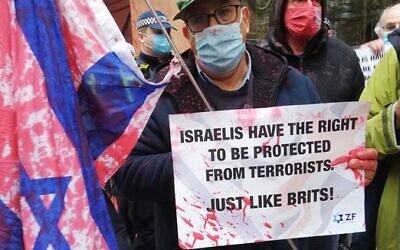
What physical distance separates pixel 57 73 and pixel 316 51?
206 cm

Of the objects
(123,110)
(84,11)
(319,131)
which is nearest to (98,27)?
(84,11)

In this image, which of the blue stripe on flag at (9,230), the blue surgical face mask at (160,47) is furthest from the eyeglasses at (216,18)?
the blue surgical face mask at (160,47)

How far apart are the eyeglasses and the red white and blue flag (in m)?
0.53

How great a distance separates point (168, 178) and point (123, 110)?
0.36 m

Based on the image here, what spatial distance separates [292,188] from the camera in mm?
1916

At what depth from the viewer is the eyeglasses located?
6.93 feet

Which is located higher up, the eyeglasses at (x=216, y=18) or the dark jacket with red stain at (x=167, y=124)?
the eyeglasses at (x=216, y=18)

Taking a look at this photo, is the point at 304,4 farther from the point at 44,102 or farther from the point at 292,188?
the point at 44,102

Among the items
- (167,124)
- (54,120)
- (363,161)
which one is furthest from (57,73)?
(363,161)

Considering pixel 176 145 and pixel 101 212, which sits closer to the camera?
pixel 101 212

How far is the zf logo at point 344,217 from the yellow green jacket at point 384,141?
598 mm

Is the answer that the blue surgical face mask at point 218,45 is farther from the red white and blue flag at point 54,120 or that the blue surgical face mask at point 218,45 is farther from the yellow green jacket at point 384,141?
the yellow green jacket at point 384,141

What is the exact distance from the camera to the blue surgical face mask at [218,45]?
2102 millimetres

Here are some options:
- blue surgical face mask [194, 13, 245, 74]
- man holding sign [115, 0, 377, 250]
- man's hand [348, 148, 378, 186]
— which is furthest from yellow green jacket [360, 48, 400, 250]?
blue surgical face mask [194, 13, 245, 74]
